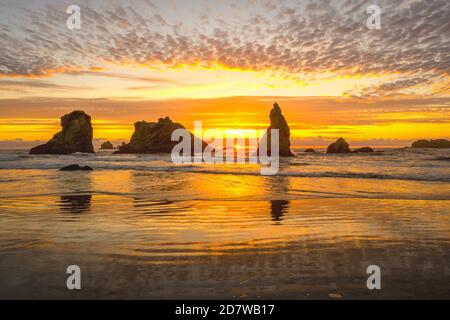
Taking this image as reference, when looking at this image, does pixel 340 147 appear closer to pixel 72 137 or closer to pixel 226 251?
pixel 72 137

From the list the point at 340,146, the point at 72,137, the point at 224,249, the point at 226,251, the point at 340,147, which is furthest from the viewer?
the point at 340,147

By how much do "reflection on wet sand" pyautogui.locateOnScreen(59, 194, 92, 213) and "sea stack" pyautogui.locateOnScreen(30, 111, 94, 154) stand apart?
71.9 metres

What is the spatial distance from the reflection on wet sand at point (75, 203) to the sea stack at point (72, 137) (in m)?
71.9

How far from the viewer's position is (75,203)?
1297cm

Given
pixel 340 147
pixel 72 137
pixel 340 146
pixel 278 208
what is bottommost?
pixel 278 208

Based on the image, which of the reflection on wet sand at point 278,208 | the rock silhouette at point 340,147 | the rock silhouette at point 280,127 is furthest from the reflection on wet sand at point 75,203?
the rock silhouette at point 340,147

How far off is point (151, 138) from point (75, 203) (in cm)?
8247

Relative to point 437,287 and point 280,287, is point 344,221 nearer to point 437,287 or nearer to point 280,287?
point 437,287

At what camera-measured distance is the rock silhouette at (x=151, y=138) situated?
92500mm

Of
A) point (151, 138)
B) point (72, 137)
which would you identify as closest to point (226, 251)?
point (72, 137)

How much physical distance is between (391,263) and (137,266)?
4450 millimetres

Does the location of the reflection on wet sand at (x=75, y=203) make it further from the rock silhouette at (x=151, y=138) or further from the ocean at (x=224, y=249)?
the rock silhouette at (x=151, y=138)

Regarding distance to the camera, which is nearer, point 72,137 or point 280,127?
point 280,127
